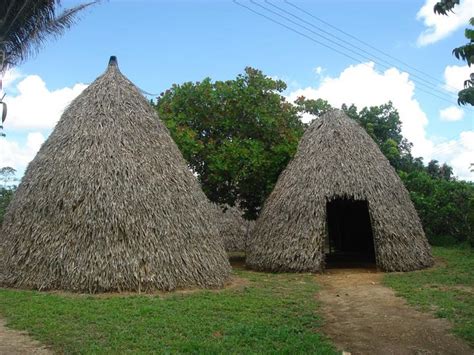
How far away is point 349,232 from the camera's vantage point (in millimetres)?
19766

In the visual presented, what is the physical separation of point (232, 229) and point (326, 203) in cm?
948

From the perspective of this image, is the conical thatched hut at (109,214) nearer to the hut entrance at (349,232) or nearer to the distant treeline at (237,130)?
the distant treeline at (237,130)

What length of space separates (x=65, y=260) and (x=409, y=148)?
2235cm

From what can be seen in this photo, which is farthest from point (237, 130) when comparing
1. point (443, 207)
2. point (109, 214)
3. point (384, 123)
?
point (384, 123)

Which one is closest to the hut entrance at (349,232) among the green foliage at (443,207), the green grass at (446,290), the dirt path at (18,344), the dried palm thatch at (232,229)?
the green foliage at (443,207)

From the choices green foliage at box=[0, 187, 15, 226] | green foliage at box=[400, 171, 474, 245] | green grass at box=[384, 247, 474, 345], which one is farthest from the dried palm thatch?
green grass at box=[384, 247, 474, 345]

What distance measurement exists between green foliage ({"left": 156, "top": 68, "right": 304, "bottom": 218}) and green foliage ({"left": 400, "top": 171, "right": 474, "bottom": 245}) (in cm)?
790

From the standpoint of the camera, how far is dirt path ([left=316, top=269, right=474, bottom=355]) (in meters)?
6.26

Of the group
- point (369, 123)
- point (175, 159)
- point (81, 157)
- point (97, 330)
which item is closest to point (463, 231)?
point (369, 123)

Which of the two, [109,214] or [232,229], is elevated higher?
[232,229]

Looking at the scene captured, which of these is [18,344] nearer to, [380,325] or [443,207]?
[380,325]

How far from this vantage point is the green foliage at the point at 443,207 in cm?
2002

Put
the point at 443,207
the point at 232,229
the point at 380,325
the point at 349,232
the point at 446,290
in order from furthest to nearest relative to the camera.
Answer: the point at 232,229 < the point at 443,207 < the point at 349,232 < the point at 446,290 < the point at 380,325

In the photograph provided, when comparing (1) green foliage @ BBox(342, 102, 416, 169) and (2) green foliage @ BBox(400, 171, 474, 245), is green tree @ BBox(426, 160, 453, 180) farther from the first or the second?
(2) green foliage @ BBox(400, 171, 474, 245)
